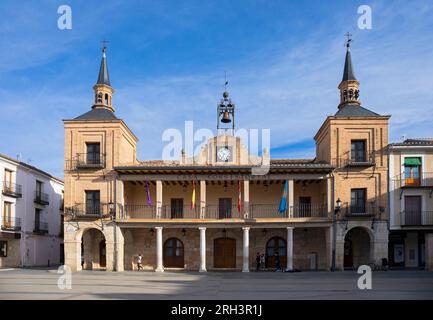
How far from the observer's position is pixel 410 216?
3058cm

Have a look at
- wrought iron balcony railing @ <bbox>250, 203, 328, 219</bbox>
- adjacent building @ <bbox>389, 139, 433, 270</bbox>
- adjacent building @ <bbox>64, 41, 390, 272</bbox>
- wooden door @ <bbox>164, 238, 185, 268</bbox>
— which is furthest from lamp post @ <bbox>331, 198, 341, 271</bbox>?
wooden door @ <bbox>164, 238, 185, 268</bbox>

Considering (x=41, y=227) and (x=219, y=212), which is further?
(x=41, y=227)

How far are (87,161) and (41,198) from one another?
1264 centimetres

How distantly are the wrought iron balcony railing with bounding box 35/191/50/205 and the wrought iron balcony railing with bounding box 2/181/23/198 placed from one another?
2543 millimetres

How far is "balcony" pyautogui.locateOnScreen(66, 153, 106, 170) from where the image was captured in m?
30.0

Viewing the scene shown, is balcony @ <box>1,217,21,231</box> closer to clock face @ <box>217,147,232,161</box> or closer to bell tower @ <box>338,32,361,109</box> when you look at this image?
clock face @ <box>217,147,232,161</box>

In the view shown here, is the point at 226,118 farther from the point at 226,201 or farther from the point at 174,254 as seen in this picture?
the point at 174,254

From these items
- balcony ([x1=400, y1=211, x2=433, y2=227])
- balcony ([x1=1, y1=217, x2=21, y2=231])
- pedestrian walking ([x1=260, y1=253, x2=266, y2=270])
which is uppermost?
balcony ([x1=400, y1=211, x2=433, y2=227])

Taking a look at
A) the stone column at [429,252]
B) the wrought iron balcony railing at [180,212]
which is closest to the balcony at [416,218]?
the stone column at [429,252]

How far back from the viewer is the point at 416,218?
30594 mm

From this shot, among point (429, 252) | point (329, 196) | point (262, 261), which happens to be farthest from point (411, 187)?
point (262, 261)
